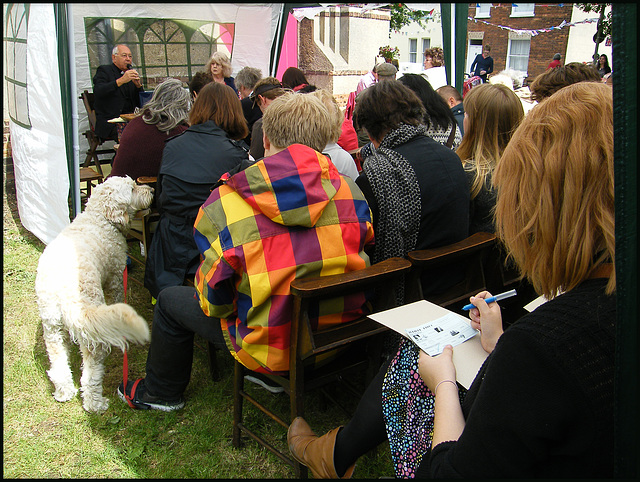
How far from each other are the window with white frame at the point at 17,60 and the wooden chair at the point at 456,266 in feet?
13.0

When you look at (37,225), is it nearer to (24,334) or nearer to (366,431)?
(24,334)

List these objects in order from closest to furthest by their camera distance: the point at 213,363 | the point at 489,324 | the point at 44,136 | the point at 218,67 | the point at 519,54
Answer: the point at 489,324
the point at 213,363
the point at 44,136
the point at 218,67
the point at 519,54

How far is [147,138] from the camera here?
3.64 m

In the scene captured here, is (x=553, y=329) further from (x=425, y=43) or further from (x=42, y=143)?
(x=425, y=43)

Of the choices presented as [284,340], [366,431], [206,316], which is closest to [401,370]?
[366,431]

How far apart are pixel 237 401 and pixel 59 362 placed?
3.39ft

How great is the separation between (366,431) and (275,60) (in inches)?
290

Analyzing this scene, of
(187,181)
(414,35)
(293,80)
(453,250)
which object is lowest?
(453,250)

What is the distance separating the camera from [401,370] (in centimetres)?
164

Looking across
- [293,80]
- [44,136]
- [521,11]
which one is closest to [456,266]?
[44,136]

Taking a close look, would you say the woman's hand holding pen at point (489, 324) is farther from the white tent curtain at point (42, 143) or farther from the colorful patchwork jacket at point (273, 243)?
the white tent curtain at point (42, 143)

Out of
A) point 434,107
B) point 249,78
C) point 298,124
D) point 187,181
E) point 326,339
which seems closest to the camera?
point 326,339

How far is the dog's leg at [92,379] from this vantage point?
8.38 ft

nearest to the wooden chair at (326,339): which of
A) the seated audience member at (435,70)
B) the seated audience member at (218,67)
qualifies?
the seated audience member at (435,70)
